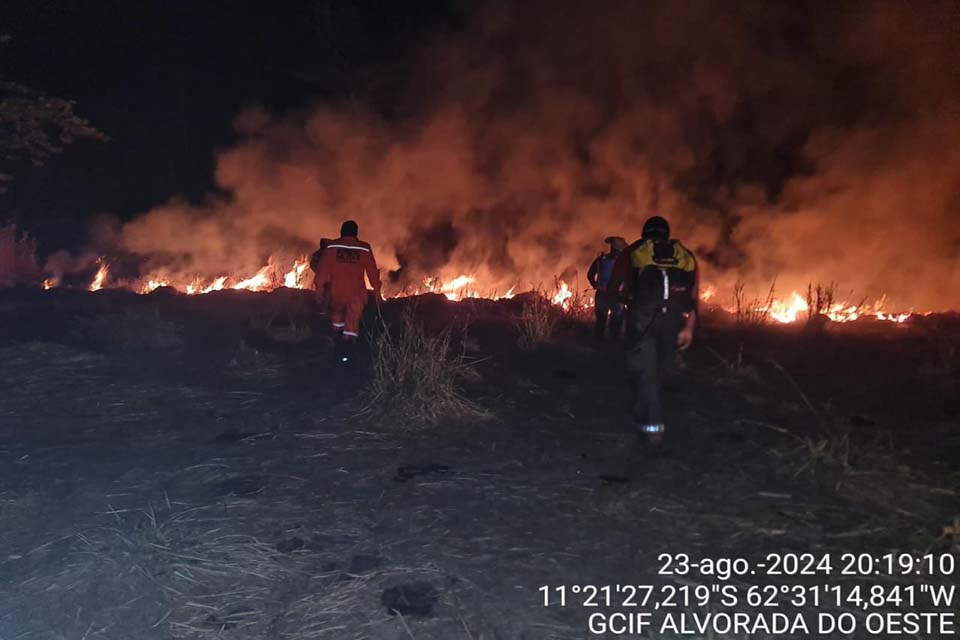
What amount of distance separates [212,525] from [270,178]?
12.0 m

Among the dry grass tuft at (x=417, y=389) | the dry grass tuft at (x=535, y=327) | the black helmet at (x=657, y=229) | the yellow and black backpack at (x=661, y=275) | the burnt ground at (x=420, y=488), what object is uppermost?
the black helmet at (x=657, y=229)

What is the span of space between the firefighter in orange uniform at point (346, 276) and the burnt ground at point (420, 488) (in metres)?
0.61

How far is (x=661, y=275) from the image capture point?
18.3 feet

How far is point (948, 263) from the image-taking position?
1291 cm

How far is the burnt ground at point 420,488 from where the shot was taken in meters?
3.73

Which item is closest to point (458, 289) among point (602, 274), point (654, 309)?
point (602, 274)

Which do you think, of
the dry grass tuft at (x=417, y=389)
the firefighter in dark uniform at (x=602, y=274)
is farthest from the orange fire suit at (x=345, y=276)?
the firefighter in dark uniform at (x=602, y=274)

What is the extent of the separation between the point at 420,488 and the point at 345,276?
3399mm

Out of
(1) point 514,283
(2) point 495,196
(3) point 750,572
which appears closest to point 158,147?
(2) point 495,196

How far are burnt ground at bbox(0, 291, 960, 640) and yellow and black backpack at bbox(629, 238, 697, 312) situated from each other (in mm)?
1062

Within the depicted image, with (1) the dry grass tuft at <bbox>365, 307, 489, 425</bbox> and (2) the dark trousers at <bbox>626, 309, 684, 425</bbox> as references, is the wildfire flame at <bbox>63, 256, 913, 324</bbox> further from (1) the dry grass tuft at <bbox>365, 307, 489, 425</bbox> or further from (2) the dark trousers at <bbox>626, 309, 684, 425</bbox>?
(2) the dark trousers at <bbox>626, 309, 684, 425</bbox>

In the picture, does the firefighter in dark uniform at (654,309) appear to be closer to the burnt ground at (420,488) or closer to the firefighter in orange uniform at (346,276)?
the burnt ground at (420,488)

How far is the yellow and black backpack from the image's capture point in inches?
219

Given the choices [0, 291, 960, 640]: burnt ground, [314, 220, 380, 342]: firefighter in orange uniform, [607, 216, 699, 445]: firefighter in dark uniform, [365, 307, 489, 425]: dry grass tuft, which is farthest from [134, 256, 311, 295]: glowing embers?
[607, 216, 699, 445]: firefighter in dark uniform
